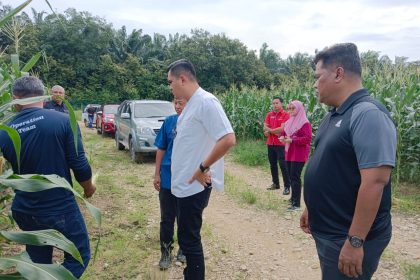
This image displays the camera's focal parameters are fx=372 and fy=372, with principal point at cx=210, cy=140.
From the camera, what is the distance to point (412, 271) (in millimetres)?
3863

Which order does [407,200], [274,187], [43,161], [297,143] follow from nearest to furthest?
[43,161] < [297,143] < [407,200] < [274,187]

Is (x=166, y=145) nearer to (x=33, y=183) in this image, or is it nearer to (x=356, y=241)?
(x=33, y=183)

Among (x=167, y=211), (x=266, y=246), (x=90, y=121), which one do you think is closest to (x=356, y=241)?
(x=167, y=211)

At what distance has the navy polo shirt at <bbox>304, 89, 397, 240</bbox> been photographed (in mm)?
1896

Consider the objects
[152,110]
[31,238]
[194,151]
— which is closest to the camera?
[31,238]

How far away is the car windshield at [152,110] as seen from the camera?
419 inches

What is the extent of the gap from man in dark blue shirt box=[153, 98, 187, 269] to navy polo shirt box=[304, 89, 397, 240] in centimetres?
186

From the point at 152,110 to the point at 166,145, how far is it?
7.04 metres

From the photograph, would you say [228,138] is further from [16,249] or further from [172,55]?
[172,55]

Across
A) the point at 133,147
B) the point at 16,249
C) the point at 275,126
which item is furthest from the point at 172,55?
the point at 16,249

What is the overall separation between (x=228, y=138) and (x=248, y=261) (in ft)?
6.65

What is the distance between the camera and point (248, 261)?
434 cm

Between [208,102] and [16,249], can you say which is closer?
[208,102]

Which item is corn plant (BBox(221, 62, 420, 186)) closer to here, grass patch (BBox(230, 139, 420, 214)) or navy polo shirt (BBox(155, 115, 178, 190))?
grass patch (BBox(230, 139, 420, 214))
